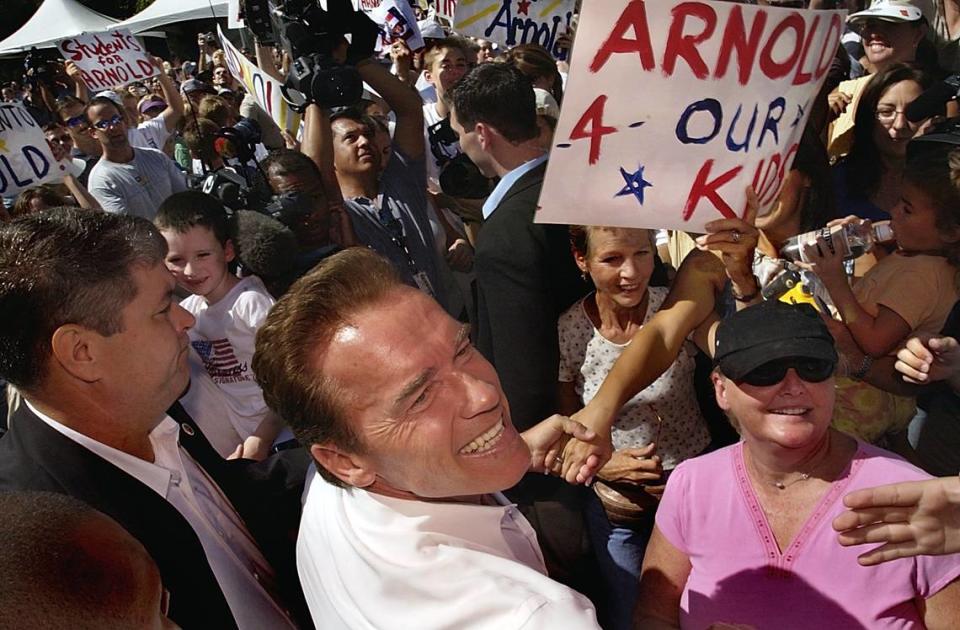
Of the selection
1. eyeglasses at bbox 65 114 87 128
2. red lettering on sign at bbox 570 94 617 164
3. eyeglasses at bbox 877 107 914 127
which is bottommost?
eyeglasses at bbox 65 114 87 128

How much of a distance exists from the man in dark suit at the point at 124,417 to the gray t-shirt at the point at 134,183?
13.5ft

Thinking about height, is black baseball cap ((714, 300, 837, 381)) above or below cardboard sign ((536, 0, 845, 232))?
below

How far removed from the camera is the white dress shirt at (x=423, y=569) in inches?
38.0

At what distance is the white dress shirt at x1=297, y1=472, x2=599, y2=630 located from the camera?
97 centimetres

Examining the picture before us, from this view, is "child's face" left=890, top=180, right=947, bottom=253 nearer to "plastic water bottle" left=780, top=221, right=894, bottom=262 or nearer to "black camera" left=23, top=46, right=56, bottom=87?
"plastic water bottle" left=780, top=221, right=894, bottom=262

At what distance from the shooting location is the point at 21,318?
1.44 m

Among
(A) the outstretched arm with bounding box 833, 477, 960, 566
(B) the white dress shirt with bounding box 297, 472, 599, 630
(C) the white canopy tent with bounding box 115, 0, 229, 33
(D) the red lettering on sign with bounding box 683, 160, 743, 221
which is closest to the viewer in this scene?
(B) the white dress shirt with bounding box 297, 472, 599, 630

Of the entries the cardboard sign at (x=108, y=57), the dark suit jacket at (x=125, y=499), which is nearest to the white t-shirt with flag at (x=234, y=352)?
the dark suit jacket at (x=125, y=499)

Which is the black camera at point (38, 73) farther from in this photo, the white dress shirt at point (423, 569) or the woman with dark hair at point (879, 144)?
the white dress shirt at point (423, 569)

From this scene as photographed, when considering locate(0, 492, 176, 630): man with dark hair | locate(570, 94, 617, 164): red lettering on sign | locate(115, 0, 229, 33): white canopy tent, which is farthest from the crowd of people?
locate(115, 0, 229, 33): white canopy tent

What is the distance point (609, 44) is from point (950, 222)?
44.4 inches

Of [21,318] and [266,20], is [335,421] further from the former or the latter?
[266,20]

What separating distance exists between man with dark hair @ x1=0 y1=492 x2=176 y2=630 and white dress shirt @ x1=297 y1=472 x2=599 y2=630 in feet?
0.83

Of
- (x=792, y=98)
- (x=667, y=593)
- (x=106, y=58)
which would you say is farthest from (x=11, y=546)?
(x=106, y=58)
